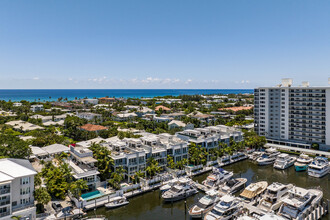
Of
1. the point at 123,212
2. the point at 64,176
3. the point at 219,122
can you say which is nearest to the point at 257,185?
the point at 123,212

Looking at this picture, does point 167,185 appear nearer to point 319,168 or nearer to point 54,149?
point 54,149

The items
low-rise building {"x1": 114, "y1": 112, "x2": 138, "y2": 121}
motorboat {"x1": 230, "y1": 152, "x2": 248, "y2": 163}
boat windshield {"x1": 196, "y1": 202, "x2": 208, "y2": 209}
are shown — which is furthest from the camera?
low-rise building {"x1": 114, "y1": 112, "x2": 138, "y2": 121}

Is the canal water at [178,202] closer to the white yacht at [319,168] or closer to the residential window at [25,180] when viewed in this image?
the white yacht at [319,168]

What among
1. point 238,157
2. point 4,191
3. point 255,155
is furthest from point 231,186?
point 4,191

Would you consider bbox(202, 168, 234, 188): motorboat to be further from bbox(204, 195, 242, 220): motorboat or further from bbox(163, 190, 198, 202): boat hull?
bbox(204, 195, 242, 220): motorboat

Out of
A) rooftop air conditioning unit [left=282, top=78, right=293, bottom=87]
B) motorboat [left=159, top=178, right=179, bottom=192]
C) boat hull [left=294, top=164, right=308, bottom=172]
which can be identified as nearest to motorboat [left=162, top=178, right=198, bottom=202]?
motorboat [left=159, top=178, right=179, bottom=192]

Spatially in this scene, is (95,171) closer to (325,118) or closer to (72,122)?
(72,122)
